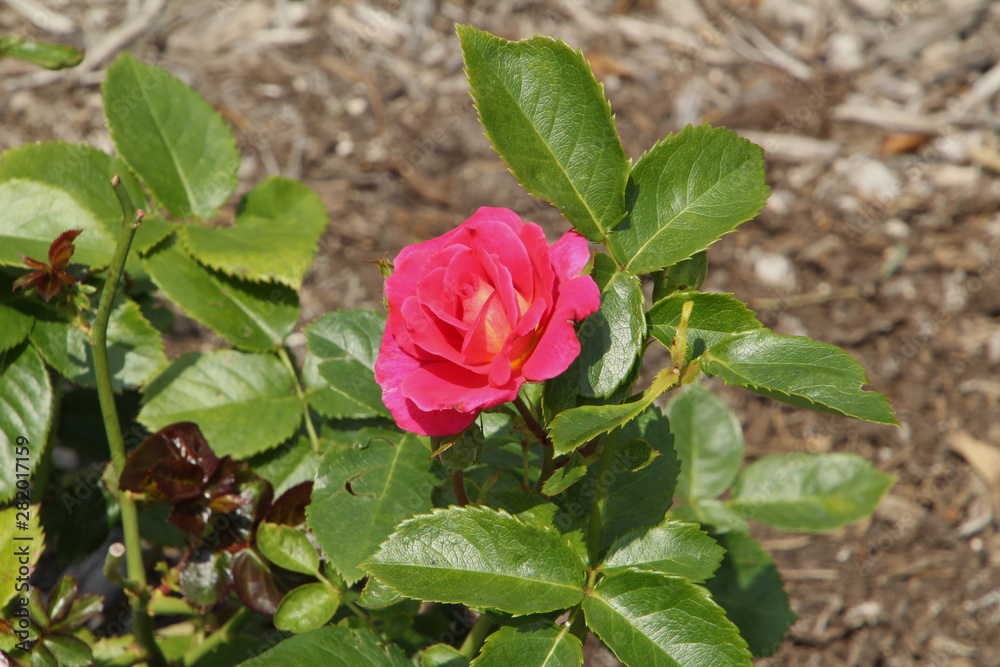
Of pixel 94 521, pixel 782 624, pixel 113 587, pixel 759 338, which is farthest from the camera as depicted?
pixel 113 587

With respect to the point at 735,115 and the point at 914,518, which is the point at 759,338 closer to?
the point at 914,518

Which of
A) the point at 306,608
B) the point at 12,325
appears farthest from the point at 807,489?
the point at 12,325

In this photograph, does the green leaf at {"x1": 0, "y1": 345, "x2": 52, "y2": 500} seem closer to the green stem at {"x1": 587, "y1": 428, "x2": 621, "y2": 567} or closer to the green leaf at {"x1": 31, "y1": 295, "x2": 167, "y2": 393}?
the green leaf at {"x1": 31, "y1": 295, "x2": 167, "y2": 393}

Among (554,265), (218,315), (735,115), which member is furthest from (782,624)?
(735,115)

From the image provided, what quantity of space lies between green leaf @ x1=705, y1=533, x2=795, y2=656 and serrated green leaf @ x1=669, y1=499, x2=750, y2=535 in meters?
0.07

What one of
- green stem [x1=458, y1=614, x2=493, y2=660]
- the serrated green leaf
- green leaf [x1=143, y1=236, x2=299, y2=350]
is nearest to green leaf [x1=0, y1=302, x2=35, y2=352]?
green leaf [x1=143, y1=236, x2=299, y2=350]

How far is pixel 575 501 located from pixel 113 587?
1.45m

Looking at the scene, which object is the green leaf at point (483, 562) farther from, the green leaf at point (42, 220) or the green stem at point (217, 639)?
the green leaf at point (42, 220)

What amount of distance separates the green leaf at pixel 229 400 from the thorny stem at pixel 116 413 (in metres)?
0.11

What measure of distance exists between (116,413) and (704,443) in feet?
4.49

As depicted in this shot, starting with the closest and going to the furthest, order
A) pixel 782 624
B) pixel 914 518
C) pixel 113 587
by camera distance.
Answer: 1. pixel 782 624
2. pixel 113 587
3. pixel 914 518

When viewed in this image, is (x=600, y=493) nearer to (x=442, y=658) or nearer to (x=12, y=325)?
(x=442, y=658)

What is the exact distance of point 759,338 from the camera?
963 millimetres

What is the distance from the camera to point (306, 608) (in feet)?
4.53
